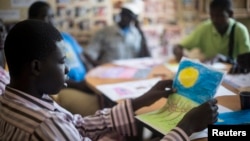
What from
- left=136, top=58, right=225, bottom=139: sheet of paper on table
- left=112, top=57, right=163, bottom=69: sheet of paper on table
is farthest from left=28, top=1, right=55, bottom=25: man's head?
left=136, top=58, right=225, bottom=139: sheet of paper on table

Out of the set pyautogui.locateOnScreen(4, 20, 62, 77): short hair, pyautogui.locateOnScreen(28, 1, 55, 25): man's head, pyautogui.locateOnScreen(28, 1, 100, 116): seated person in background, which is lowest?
pyautogui.locateOnScreen(28, 1, 100, 116): seated person in background

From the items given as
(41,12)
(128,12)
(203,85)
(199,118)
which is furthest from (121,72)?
(199,118)

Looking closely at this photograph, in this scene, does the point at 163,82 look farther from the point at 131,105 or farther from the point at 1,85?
the point at 1,85

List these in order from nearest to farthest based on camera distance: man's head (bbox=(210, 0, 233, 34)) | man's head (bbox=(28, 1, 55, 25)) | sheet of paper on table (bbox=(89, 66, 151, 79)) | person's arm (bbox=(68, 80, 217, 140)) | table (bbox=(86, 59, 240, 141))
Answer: person's arm (bbox=(68, 80, 217, 140)) < table (bbox=(86, 59, 240, 141)) < sheet of paper on table (bbox=(89, 66, 151, 79)) < man's head (bbox=(28, 1, 55, 25)) < man's head (bbox=(210, 0, 233, 34))

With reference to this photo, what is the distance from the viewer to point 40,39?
1.02m

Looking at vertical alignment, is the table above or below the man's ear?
below

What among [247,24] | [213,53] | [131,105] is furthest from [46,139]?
[247,24]

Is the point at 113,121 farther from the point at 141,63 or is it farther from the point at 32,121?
the point at 141,63

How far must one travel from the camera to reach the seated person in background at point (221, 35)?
8.43 feet

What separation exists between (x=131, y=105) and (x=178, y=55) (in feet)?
4.23

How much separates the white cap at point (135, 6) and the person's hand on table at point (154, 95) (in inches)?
64.4

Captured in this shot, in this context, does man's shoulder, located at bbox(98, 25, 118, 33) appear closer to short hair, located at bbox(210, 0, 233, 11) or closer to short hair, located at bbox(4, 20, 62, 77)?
short hair, located at bbox(210, 0, 233, 11)

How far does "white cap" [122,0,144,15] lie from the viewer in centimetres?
310

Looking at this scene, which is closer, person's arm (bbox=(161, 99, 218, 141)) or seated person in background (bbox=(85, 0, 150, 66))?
person's arm (bbox=(161, 99, 218, 141))
